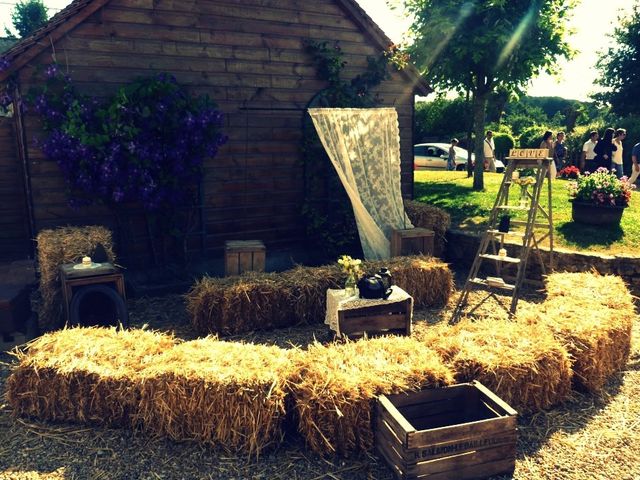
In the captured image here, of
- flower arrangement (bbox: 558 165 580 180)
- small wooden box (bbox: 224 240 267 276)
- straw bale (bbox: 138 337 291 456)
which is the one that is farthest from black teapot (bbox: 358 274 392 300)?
flower arrangement (bbox: 558 165 580 180)

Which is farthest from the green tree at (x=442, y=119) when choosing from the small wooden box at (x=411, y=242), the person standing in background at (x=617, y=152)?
the small wooden box at (x=411, y=242)

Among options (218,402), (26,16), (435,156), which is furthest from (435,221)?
(26,16)

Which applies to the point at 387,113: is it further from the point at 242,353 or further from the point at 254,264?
the point at 242,353

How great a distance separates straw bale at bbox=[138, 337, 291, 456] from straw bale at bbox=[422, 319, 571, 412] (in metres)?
1.53

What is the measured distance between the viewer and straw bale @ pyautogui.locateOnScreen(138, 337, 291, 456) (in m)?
4.05

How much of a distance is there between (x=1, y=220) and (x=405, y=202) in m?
7.71

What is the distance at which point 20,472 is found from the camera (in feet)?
12.7

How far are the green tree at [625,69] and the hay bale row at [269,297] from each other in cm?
2567

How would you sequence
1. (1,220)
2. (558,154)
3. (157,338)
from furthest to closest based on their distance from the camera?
(558,154), (1,220), (157,338)

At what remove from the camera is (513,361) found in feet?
14.8

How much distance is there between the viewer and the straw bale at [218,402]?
4055 millimetres

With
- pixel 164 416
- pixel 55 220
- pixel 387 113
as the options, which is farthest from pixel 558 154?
pixel 164 416

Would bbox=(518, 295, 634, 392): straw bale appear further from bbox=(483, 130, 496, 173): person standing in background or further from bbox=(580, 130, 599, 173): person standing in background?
bbox=(483, 130, 496, 173): person standing in background

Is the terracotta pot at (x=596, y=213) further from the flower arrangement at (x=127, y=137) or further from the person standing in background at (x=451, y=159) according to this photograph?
the person standing in background at (x=451, y=159)
